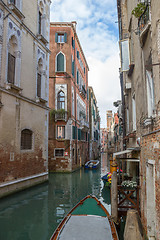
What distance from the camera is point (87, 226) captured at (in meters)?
4.68

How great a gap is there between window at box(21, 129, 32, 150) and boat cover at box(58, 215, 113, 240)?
20.7ft

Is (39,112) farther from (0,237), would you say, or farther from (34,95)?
(0,237)

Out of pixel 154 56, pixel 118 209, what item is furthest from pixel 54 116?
pixel 154 56

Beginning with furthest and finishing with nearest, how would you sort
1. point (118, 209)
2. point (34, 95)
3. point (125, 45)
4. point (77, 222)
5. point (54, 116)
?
point (54, 116)
point (34, 95)
point (125, 45)
point (118, 209)
point (77, 222)

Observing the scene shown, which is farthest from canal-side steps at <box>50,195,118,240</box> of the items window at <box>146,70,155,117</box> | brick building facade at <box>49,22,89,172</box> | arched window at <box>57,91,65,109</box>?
arched window at <box>57,91,65,109</box>

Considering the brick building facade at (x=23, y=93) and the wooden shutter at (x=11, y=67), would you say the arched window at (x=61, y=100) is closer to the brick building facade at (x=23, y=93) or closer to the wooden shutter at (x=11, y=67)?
the brick building facade at (x=23, y=93)

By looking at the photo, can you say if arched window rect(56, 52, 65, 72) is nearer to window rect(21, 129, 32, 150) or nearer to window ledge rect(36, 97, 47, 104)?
window ledge rect(36, 97, 47, 104)

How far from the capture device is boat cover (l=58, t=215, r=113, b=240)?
4.21 meters

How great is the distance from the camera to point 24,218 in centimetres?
679

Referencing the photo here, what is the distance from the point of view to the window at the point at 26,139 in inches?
425

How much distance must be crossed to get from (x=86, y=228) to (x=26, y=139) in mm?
7364

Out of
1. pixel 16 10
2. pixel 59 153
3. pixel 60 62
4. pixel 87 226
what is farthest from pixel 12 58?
pixel 59 153

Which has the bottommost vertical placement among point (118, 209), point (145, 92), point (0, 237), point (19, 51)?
point (0, 237)

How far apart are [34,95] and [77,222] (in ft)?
27.3
